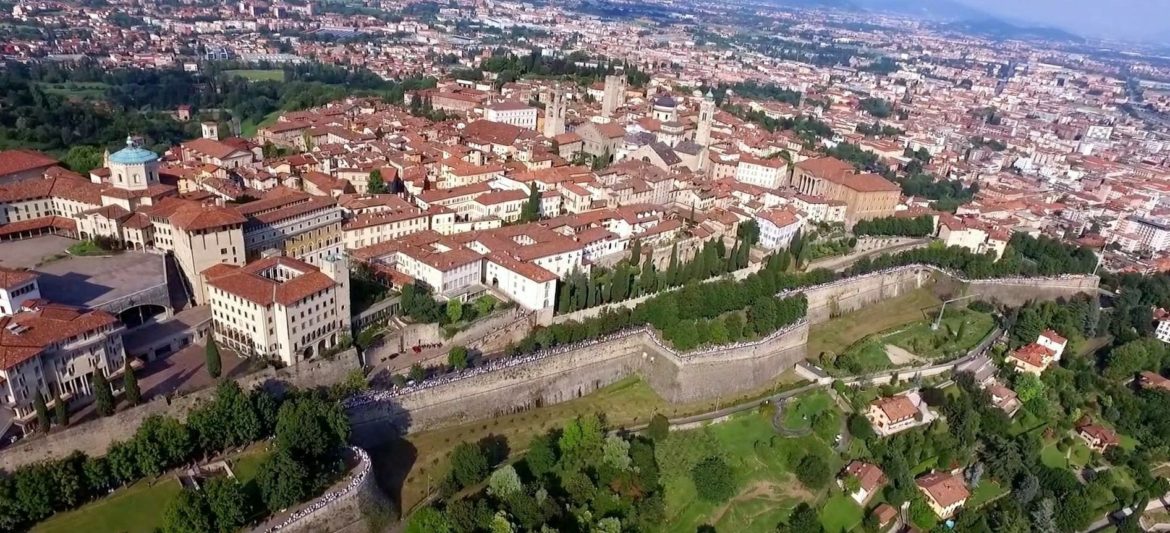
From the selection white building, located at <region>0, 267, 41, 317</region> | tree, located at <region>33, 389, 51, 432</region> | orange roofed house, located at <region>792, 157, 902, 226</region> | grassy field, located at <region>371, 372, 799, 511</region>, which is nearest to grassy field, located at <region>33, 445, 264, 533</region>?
tree, located at <region>33, 389, 51, 432</region>

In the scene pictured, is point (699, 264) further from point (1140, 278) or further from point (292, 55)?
point (292, 55)

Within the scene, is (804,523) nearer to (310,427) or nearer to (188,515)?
(310,427)

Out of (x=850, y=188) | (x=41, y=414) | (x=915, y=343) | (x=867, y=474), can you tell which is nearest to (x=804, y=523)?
(x=867, y=474)

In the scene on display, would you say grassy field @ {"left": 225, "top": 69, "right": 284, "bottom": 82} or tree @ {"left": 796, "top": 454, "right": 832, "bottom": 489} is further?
grassy field @ {"left": 225, "top": 69, "right": 284, "bottom": 82}

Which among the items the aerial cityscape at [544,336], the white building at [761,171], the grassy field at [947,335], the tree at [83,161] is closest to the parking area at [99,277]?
the aerial cityscape at [544,336]

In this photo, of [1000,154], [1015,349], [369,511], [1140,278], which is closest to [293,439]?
[369,511]

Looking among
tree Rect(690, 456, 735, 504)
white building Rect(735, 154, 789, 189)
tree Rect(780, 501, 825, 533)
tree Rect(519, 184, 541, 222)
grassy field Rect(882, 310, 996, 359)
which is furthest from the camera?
white building Rect(735, 154, 789, 189)

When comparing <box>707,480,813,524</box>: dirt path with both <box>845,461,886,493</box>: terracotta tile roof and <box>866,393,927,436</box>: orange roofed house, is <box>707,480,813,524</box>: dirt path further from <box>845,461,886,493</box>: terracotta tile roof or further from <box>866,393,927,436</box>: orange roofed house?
<box>866,393,927,436</box>: orange roofed house

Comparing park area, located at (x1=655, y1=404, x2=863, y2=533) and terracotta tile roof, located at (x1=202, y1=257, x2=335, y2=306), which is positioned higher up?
terracotta tile roof, located at (x1=202, y1=257, x2=335, y2=306)
